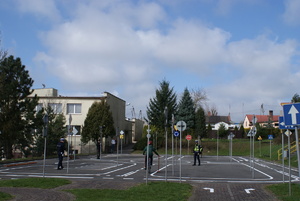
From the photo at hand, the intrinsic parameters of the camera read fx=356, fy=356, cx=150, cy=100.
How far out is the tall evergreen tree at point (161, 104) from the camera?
61844mm

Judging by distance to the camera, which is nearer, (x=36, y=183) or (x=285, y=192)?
(x=285, y=192)

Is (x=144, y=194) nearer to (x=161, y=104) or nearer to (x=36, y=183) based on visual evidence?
(x=36, y=183)

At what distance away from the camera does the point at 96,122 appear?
46.1 metres

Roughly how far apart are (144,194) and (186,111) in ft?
173

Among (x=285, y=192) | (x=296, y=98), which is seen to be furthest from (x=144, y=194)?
(x=296, y=98)

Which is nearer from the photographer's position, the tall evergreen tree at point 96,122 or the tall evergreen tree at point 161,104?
the tall evergreen tree at point 96,122

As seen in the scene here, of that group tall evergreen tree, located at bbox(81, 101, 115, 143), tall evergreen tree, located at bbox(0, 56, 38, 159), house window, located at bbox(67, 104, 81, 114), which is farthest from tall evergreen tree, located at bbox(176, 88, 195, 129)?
tall evergreen tree, located at bbox(0, 56, 38, 159)

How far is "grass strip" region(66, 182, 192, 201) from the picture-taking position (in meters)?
10.0

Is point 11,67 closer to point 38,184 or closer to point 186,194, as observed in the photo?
point 38,184

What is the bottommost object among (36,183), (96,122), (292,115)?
(36,183)

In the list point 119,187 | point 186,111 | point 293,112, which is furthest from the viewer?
point 186,111

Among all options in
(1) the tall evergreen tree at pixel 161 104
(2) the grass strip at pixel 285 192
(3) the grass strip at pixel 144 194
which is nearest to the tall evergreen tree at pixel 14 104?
(3) the grass strip at pixel 144 194

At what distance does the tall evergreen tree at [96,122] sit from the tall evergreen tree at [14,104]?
13771 millimetres

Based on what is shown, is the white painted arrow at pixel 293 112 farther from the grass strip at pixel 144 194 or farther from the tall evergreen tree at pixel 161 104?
the tall evergreen tree at pixel 161 104
